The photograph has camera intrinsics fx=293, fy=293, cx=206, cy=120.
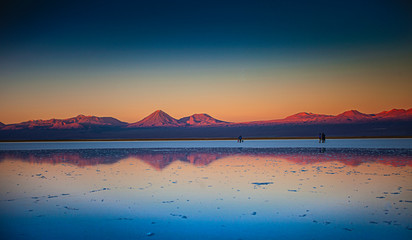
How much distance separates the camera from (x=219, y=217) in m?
6.90

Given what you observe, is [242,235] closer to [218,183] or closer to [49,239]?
[49,239]

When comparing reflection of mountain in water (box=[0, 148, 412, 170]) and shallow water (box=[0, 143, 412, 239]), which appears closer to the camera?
shallow water (box=[0, 143, 412, 239])

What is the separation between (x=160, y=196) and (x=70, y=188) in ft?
12.4

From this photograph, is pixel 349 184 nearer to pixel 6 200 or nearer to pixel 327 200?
pixel 327 200

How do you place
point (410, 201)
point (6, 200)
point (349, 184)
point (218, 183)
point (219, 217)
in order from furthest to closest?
point (218, 183) → point (349, 184) → point (6, 200) → point (410, 201) → point (219, 217)

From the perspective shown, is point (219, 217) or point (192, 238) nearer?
point (192, 238)

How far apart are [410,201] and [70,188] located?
10.8m

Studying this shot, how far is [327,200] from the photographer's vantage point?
8.27 m

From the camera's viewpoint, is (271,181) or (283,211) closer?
(283,211)

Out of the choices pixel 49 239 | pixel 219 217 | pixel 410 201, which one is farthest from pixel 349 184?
pixel 49 239

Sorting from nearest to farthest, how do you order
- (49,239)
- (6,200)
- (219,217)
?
(49,239) < (219,217) < (6,200)

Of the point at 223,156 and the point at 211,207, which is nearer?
the point at 211,207

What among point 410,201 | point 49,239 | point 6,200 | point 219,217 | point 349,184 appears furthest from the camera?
point 349,184

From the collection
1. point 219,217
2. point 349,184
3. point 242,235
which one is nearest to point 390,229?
point 242,235
